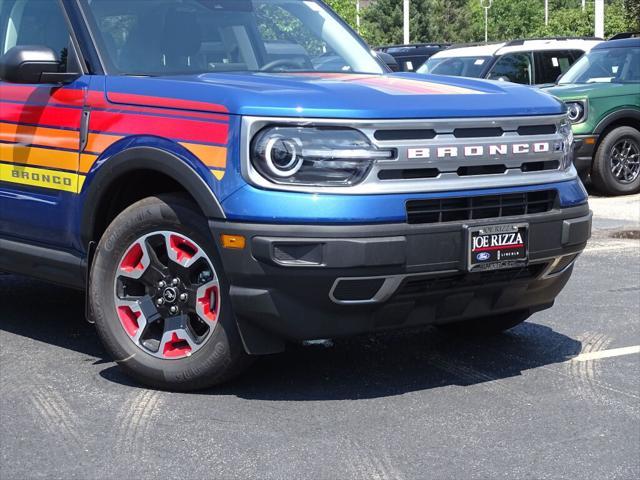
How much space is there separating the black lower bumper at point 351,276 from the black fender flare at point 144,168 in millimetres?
128

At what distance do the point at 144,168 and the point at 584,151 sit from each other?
28.9 feet

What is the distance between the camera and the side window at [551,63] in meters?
16.8

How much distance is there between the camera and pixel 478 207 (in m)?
4.71

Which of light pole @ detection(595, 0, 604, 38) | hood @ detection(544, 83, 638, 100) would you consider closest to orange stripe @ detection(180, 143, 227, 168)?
hood @ detection(544, 83, 638, 100)

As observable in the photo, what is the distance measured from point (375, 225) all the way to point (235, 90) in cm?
78

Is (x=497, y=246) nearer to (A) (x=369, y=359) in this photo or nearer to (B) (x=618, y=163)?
(A) (x=369, y=359)

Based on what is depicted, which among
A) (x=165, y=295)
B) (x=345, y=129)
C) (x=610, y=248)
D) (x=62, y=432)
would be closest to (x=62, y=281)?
(x=165, y=295)

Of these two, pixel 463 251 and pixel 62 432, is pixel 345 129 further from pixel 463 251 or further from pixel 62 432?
pixel 62 432

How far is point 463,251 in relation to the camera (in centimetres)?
460

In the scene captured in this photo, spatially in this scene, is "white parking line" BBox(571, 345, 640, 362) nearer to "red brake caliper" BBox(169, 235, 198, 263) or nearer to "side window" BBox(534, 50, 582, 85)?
"red brake caliper" BBox(169, 235, 198, 263)

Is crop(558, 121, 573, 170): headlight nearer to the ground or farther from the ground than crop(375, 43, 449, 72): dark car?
nearer to the ground

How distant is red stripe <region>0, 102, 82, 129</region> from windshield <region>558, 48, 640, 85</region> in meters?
9.31

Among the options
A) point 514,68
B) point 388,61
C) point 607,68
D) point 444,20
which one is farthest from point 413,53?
point 444,20

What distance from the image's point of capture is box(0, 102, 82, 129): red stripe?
523 centimetres
